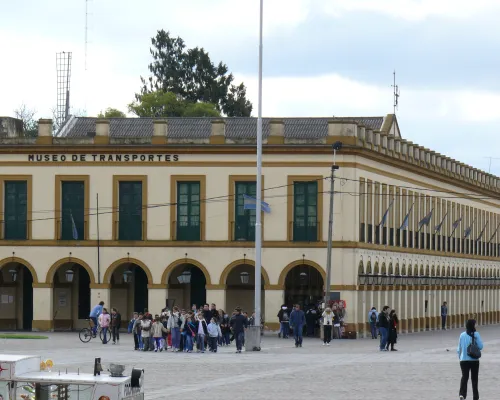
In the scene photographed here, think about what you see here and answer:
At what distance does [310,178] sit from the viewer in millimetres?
65250

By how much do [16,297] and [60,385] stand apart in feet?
161

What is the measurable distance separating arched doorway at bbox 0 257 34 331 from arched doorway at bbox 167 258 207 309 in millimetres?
6618

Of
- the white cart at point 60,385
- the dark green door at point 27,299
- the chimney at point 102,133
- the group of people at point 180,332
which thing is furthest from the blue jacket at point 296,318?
the white cart at point 60,385

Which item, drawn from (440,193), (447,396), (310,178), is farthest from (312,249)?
(447,396)

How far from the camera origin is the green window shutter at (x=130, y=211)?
218 ft

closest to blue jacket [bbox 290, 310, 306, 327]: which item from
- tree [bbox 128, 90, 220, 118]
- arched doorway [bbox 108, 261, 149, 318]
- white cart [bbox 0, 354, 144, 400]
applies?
arched doorway [bbox 108, 261, 149, 318]

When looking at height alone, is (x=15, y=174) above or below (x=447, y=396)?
above

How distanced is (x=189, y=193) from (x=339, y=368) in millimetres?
27072

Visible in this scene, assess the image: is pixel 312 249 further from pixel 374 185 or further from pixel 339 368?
pixel 339 368

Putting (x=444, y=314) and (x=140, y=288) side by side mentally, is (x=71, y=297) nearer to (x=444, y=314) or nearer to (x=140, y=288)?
(x=140, y=288)

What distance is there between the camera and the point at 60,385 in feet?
68.8

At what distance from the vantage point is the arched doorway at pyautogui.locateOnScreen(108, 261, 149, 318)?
225 ft

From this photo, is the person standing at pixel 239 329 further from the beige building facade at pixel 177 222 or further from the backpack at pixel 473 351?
the backpack at pixel 473 351

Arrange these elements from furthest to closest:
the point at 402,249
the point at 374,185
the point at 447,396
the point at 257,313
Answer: the point at 402,249 < the point at 374,185 < the point at 257,313 < the point at 447,396
